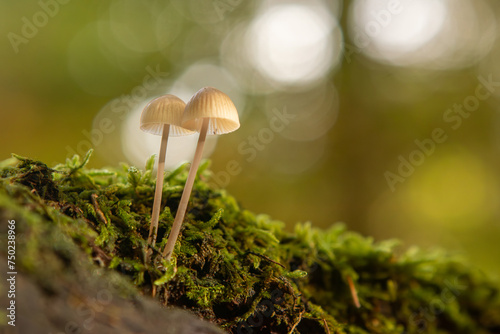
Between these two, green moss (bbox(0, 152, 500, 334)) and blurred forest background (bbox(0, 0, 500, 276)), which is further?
blurred forest background (bbox(0, 0, 500, 276))

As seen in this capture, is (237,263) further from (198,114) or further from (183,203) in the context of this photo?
(198,114)

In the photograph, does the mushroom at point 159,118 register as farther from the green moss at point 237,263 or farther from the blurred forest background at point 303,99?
the blurred forest background at point 303,99

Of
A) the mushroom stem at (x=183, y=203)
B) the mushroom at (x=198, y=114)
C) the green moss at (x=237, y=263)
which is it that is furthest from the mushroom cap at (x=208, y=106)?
the green moss at (x=237, y=263)

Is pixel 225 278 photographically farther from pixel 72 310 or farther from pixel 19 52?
pixel 19 52

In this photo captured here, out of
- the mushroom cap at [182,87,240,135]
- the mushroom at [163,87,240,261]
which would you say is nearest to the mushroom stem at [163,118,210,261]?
the mushroom at [163,87,240,261]

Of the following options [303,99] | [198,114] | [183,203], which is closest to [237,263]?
[183,203]

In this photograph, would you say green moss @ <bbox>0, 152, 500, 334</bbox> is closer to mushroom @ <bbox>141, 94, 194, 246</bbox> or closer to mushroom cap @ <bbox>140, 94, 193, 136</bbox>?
mushroom @ <bbox>141, 94, 194, 246</bbox>

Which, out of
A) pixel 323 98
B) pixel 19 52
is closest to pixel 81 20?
pixel 19 52
